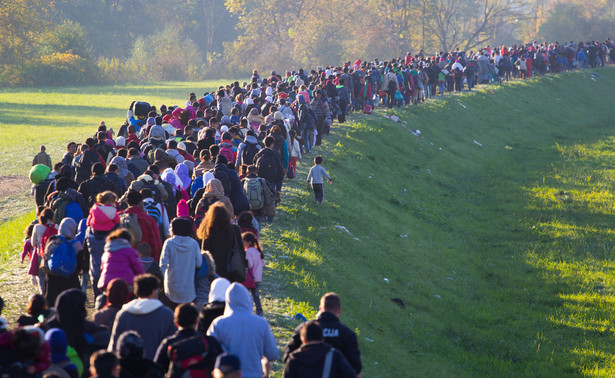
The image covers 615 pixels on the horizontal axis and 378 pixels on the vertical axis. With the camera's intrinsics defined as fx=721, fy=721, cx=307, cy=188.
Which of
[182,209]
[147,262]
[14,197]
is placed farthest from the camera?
[14,197]

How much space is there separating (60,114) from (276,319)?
34.6 m

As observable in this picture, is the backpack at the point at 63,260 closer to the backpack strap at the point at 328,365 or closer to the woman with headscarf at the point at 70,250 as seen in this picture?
the woman with headscarf at the point at 70,250

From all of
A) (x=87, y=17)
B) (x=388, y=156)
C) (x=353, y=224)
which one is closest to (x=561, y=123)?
(x=388, y=156)

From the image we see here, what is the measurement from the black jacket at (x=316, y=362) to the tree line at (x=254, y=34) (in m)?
60.0

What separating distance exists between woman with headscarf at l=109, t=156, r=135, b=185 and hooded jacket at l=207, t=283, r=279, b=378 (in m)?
6.42

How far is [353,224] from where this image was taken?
60.0 feet

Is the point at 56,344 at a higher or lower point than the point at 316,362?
higher

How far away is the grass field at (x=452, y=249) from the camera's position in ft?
42.7

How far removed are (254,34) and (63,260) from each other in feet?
240

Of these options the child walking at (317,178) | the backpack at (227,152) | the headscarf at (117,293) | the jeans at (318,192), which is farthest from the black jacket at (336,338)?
the jeans at (318,192)

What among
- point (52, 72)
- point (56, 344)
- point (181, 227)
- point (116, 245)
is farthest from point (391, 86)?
point (52, 72)

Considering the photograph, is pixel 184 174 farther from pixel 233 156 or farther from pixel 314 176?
pixel 314 176

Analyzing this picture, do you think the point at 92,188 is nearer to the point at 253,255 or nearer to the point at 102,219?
the point at 102,219

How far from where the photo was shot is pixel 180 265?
803 cm
